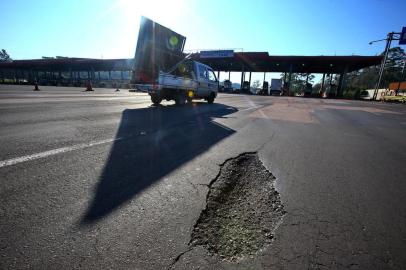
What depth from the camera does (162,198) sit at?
2537 millimetres

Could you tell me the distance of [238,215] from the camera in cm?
234

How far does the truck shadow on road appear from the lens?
246 cm

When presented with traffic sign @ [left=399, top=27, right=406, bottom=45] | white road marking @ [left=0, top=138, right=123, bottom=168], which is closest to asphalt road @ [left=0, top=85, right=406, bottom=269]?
white road marking @ [left=0, top=138, right=123, bottom=168]

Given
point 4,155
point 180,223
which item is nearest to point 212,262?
point 180,223

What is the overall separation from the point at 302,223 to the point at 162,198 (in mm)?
1450

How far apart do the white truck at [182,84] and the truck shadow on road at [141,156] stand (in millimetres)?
4704

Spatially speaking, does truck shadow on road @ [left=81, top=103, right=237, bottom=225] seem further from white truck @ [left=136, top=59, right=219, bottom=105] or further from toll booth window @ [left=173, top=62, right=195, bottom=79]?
toll booth window @ [left=173, top=62, right=195, bottom=79]

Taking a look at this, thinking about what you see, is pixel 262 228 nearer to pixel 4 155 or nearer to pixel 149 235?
pixel 149 235

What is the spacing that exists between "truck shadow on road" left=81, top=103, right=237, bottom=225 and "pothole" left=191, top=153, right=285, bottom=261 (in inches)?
33.3

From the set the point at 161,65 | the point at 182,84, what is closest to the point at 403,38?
the point at 182,84

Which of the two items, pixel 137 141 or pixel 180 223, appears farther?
pixel 137 141

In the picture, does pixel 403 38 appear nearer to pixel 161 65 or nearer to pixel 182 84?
pixel 182 84

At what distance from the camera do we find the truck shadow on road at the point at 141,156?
2.46 m

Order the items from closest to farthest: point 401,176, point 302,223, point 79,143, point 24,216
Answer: point 24,216
point 302,223
point 401,176
point 79,143
